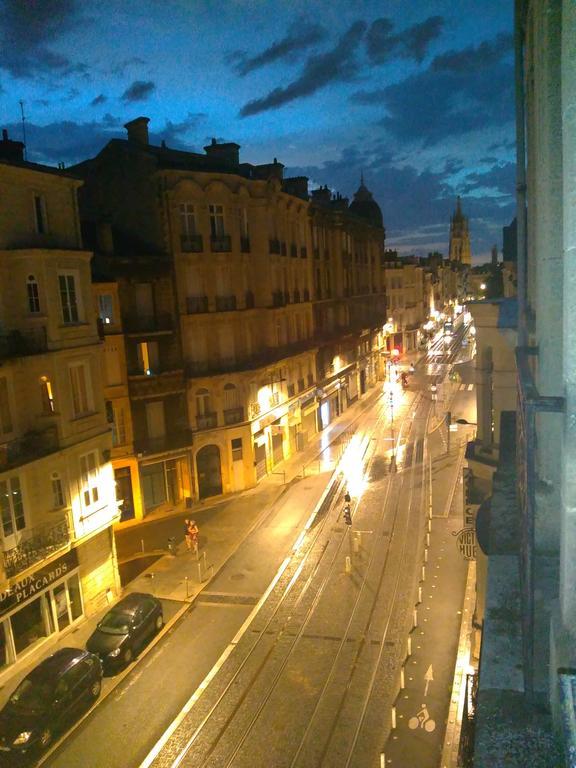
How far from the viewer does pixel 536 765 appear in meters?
4.30

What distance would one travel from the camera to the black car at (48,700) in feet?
48.3

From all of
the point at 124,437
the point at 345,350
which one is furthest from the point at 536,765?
the point at 345,350

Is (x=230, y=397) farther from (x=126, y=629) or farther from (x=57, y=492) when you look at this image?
(x=126, y=629)

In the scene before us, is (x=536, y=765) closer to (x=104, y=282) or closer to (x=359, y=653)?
(x=359, y=653)

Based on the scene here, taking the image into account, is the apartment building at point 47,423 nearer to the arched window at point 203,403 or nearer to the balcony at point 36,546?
the balcony at point 36,546

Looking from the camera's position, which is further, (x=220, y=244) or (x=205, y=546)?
(x=220, y=244)

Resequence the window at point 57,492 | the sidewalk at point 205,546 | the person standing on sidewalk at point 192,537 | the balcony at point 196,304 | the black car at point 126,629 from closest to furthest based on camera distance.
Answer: the black car at point 126,629, the sidewalk at point 205,546, the window at point 57,492, the person standing on sidewalk at point 192,537, the balcony at point 196,304

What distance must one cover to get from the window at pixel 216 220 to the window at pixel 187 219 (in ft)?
3.63

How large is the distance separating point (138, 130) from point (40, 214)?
17220mm

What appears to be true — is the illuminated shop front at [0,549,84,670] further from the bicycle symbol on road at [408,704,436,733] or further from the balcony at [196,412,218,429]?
the balcony at [196,412,218,429]

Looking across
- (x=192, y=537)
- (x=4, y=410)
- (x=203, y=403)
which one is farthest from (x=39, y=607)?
(x=203, y=403)

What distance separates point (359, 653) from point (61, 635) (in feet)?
32.9

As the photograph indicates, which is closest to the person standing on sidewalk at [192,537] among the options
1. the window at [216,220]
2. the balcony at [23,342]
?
the balcony at [23,342]

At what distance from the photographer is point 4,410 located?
1914 cm
